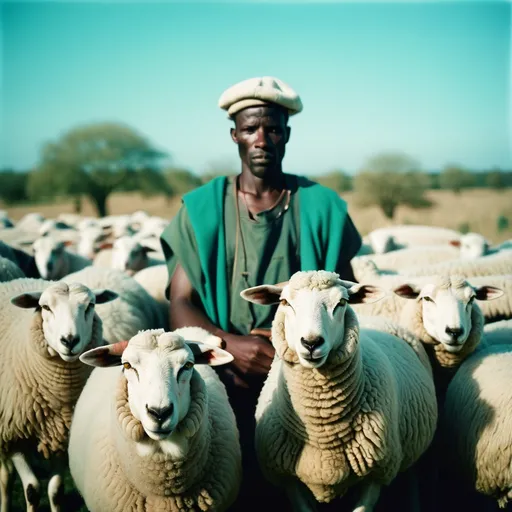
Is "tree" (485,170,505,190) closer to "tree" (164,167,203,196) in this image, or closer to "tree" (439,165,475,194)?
"tree" (439,165,475,194)

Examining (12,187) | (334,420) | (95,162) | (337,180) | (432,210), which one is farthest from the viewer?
(337,180)

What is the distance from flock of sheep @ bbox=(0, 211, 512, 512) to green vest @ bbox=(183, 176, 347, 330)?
317mm

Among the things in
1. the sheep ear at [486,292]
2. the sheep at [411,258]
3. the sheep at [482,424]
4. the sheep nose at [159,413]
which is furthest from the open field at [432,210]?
the sheep nose at [159,413]

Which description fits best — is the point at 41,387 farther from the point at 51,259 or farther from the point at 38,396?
the point at 51,259

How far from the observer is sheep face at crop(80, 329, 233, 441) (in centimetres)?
242

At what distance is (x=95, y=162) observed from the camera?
3388 centimetres

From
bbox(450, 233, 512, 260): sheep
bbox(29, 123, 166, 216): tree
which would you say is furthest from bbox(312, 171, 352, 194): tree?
bbox(450, 233, 512, 260): sheep

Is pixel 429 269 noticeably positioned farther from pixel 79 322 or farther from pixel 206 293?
pixel 79 322

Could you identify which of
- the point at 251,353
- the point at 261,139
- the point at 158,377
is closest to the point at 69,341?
the point at 251,353

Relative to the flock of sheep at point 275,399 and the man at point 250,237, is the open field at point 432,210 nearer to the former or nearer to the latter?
the flock of sheep at point 275,399

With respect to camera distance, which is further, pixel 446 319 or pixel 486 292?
pixel 486 292

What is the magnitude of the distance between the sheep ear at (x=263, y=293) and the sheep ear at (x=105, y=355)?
59 cm

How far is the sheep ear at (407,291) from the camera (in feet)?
13.4

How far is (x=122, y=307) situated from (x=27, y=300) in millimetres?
916
